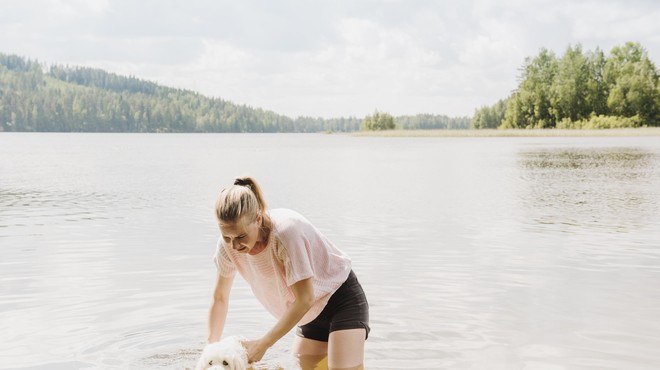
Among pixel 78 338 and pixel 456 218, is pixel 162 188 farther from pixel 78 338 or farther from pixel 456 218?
pixel 78 338

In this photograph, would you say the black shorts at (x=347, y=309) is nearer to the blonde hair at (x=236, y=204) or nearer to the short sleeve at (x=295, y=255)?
the short sleeve at (x=295, y=255)

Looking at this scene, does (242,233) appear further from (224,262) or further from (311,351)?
(311,351)

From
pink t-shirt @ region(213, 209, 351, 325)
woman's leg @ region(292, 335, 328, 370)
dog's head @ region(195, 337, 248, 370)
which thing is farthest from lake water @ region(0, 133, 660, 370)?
dog's head @ region(195, 337, 248, 370)

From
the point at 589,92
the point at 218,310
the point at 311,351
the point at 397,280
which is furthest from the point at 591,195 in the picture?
the point at 589,92

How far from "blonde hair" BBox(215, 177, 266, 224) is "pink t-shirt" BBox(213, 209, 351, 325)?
1.46ft

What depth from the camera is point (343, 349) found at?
5.98 m

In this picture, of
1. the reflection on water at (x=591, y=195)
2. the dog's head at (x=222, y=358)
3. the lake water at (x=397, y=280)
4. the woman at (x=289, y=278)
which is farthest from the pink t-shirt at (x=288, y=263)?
the reflection on water at (x=591, y=195)

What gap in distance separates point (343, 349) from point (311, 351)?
0.53 metres

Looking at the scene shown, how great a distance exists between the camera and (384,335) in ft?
28.1

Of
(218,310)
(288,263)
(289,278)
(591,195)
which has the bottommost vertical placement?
(591,195)

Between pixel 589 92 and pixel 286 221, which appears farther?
pixel 589 92

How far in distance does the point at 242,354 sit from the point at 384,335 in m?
3.75

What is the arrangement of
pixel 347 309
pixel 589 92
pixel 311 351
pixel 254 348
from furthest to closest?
pixel 589 92 → pixel 311 351 → pixel 347 309 → pixel 254 348

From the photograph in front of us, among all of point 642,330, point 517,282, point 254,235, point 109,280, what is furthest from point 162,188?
point 254,235
